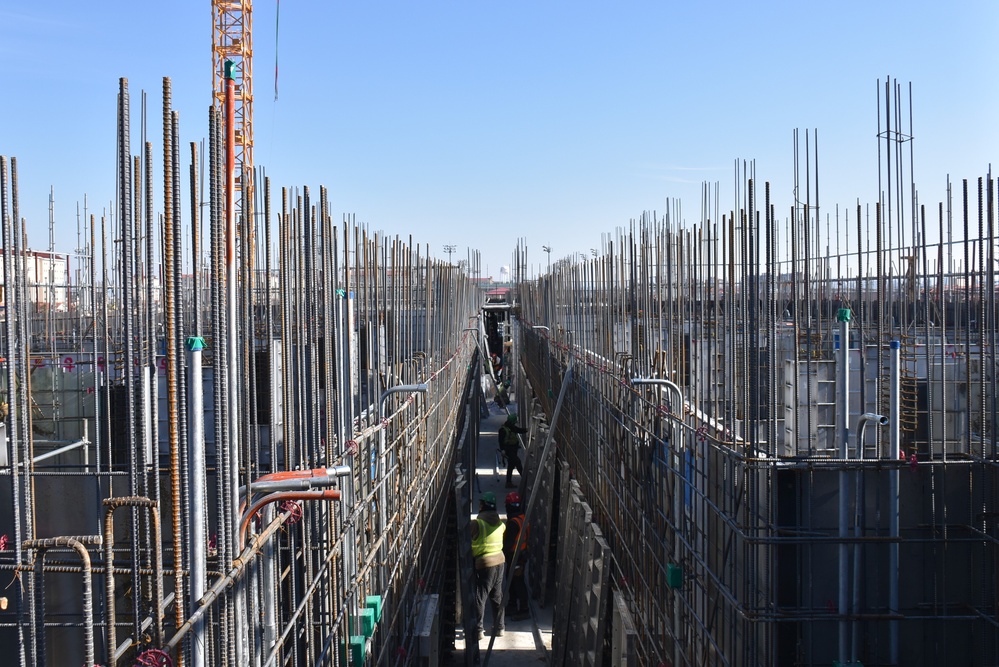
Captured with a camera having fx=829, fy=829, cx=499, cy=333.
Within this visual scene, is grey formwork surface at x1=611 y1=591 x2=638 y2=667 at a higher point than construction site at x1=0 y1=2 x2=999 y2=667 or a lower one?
lower

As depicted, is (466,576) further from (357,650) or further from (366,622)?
(357,650)

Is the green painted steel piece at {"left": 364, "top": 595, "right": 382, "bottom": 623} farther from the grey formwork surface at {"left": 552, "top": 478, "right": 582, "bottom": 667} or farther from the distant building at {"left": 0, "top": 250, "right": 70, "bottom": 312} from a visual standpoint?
the distant building at {"left": 0, "top": 250, "right": 70, "bottom": 312}

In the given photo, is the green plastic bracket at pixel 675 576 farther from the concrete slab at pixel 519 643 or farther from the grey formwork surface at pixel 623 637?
the concrete slab at pixel 519 643

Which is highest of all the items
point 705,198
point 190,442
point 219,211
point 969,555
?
point 705,198

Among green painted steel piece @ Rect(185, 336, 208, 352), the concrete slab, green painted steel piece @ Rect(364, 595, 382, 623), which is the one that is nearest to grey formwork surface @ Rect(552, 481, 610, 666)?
the concrete slab

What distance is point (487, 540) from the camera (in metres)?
7.62

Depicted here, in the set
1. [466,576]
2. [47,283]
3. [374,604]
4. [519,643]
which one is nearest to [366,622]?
[374,604]

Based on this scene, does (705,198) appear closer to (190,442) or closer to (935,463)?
(935,463)

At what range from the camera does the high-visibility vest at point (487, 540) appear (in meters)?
7.62

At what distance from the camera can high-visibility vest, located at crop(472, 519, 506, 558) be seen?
7625 mm

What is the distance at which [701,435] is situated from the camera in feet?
14.3

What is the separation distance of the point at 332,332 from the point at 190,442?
2042mm

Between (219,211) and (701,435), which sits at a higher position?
(219,211)

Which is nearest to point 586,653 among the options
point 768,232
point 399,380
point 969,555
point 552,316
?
point 399,380
